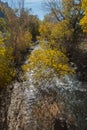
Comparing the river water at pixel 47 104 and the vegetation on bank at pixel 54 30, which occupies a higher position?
the vegetation on bank at pixel 54 30

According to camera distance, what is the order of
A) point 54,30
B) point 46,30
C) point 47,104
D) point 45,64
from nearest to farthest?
point 47,104 → point 45,64 → point 54,30 → point 46,30

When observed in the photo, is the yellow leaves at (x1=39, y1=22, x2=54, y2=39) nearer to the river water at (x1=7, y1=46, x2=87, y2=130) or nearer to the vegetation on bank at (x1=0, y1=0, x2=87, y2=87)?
the vegetation on bank at (x1=0, y1=0, x2=87, y2=87)

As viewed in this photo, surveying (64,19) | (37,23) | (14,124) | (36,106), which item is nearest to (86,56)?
(64,19)

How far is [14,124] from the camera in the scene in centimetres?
1166

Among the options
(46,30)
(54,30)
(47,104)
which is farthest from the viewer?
(46,30)

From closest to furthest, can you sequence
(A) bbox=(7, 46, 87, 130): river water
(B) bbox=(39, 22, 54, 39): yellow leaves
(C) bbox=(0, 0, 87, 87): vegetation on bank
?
(A) bbox=(7, 46, 87, 130): river water → (C) bbox=(0, 0, 87, 87): vegetation on bank → (B) bbox=(39, 22, 54, 39): yellow leaves

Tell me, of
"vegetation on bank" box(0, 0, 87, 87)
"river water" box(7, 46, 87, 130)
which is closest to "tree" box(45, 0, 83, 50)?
"vegetation on bank" box(0, 0, 87, 87)

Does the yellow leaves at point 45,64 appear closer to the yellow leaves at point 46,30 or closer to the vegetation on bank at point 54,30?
the vegetation on bank at point 54,30

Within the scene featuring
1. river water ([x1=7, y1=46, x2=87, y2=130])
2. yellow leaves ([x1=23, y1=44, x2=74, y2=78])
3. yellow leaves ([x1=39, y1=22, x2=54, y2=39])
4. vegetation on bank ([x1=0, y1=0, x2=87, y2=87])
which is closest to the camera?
river water ([x1=7, y1=46, x2=87, y2=130])

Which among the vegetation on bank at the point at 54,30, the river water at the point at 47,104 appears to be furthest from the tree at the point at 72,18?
the river water at the point at 47,104

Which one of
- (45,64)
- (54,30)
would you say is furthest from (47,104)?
(54,30)

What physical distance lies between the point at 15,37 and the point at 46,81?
38.2ft

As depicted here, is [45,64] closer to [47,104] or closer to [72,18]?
[47,104]

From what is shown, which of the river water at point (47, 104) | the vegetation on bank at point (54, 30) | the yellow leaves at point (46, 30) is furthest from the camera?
the yellow leaves at point (46, 30)
